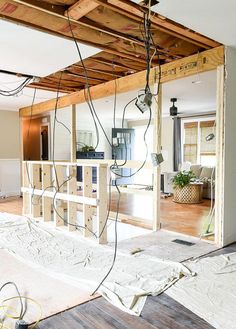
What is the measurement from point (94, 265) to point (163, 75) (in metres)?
2.56

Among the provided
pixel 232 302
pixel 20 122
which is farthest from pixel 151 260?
pixel 20 122

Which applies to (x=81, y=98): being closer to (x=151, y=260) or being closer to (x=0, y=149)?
(x=0, y=149)

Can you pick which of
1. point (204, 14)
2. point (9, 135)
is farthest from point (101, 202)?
point (9, 135)

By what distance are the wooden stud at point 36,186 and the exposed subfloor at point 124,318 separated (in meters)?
2.74

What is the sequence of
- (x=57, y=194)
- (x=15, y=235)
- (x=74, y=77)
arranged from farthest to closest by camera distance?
(x=74, y=77) < (x=57, y=194) < (x=15, y=235)

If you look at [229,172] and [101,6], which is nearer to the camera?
[101,6]

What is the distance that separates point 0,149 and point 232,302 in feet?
20.6

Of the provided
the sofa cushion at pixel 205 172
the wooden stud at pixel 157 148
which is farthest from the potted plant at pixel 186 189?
the wooden stud at pixel 157 148

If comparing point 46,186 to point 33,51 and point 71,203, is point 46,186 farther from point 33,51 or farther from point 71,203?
point 33,51

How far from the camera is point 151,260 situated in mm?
2797

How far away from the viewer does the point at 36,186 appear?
14.8ft

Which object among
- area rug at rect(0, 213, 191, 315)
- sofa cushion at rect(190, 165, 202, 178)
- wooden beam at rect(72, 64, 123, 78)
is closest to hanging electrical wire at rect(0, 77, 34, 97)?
wooden beam at rect(72, 64, 123, 78)

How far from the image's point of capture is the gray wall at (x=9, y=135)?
689 cm

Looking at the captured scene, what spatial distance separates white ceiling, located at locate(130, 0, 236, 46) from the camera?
2199 millimetres
